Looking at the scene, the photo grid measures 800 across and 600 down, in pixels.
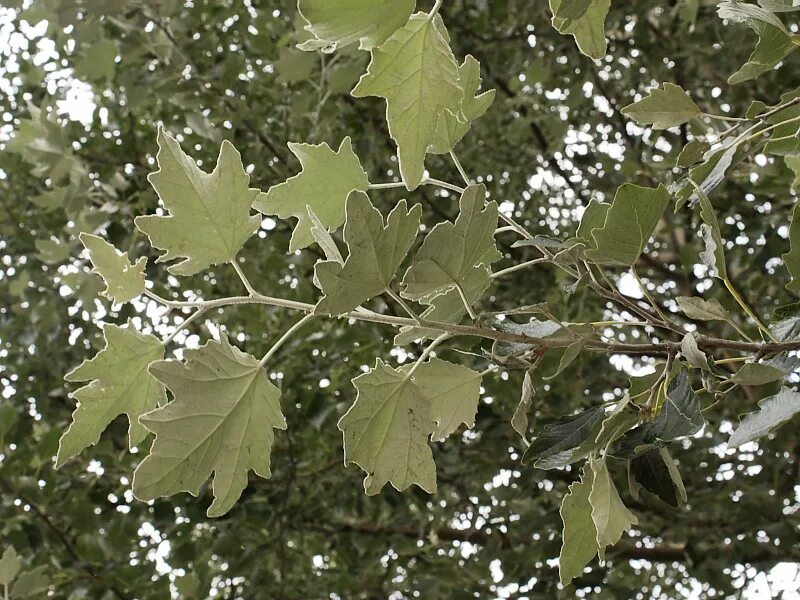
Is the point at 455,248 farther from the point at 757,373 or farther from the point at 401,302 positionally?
the point at 757,373

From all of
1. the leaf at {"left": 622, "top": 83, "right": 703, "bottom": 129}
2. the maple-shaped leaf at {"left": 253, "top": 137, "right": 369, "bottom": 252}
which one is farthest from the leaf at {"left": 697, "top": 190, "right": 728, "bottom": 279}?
the maple-shaped leaf at {"left": 253, "top": 137, "right": 369, "bottom": 252}

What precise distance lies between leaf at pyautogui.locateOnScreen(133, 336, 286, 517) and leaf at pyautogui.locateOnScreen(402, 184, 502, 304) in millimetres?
112

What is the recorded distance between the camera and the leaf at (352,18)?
0.40m

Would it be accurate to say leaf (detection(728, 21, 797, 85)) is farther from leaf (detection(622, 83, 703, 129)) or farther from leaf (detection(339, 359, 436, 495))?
leaf (detection(339, 359, 436, 495))

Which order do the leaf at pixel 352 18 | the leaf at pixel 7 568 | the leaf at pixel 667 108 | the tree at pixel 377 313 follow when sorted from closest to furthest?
the leaf at pixel 352 18
the tree at pixel 377 313
the leaf at pixel 667 108
the leaf at pixel 7 568

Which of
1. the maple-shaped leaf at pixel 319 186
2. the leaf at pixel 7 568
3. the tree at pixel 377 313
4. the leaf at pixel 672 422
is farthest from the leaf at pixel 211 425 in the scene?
the leaf at pixel 7 568

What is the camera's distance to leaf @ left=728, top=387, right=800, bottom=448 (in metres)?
0.43

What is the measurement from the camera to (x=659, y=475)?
20.9 inches

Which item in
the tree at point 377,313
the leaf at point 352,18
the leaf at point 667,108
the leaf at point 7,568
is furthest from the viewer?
the leaf at point 7,568

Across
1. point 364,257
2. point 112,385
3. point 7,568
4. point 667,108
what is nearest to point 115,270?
point 112,385

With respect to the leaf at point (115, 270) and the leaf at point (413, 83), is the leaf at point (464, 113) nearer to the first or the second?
the leaf at point (413, 83)

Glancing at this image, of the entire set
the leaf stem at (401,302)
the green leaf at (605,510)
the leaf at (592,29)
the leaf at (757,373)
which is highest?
the leaf at (592,29)

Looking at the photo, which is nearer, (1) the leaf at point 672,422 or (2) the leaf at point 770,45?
(1) the leaf at point 672,422

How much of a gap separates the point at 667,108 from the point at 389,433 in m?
0.33
